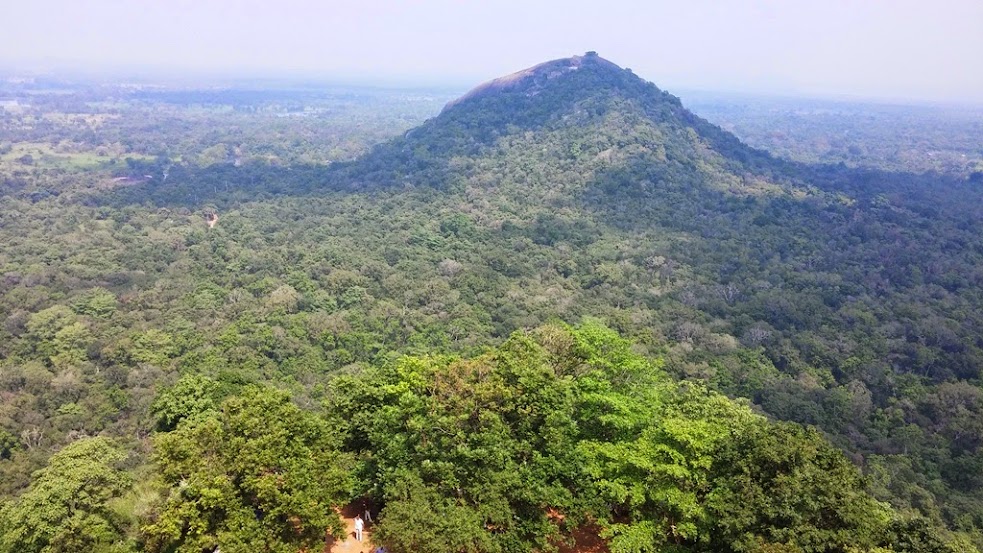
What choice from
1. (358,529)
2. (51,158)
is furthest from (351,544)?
(51,158)

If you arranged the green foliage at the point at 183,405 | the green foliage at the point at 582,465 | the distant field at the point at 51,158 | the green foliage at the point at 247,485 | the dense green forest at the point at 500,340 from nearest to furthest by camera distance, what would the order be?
1. the green foliage at the point at 582,465
2. the green foliage at the point at 247,485
3. the dense green forest at the point at 500,340
4. the green foliage at the point at 183,405
5. the distant field at the point at 51,158

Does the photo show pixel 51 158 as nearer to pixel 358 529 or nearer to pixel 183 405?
pixel 183 405

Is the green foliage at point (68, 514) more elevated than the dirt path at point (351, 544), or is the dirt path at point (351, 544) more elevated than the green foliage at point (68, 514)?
the green foliage at point (68, 514)

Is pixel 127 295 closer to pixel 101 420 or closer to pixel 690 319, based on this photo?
pixel 101 420

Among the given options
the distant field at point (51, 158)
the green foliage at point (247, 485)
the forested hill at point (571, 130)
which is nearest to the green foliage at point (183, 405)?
the green foliage at point (247, 485)

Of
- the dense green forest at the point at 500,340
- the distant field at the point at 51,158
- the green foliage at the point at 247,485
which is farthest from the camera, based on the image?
the distant field at the point at 51,158

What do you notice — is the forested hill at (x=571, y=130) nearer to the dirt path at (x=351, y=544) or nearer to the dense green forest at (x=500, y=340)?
the dense green forest at (x=500, y=340)

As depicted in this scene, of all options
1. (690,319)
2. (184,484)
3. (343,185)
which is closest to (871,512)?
(184,484)
